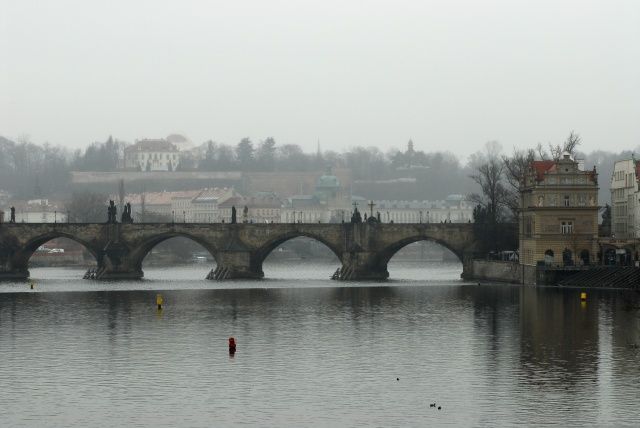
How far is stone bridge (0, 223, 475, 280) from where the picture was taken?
14050 centimetres

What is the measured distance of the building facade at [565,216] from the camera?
11775 centimetres

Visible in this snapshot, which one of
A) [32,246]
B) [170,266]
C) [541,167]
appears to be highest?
[541,167]

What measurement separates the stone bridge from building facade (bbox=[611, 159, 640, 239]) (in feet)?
45.4

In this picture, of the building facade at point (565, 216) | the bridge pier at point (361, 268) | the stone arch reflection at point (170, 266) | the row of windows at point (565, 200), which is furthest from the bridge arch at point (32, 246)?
the row of windows at point (565, 200)

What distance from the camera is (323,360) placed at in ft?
224

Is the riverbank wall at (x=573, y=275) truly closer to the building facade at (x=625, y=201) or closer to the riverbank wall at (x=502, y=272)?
the riverbank wall at (x=502, y=272)

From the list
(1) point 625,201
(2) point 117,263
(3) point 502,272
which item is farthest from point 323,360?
(2) point 117,263

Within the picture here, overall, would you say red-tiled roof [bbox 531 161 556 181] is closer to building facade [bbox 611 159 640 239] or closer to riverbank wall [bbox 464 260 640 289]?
riverbank wall [bbox 464 260 640 289]

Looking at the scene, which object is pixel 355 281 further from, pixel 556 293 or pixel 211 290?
pixel 556 293

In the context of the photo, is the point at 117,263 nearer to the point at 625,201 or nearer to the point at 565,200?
the point at 565,200

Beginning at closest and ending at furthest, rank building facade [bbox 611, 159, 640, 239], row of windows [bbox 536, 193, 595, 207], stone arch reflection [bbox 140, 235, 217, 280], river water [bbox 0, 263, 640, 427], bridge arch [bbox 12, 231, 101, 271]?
river water [bbox 0, 263, 640, 427] → row of windows [bbox 536, 193, 595, 207] → building facade [bbox 611, 159, 640, 239] → bridge arch [bbox 12, 231, 101, 271] → stone arch reflection [bbox 140, 235, 217, 280]

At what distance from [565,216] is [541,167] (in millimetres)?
5333

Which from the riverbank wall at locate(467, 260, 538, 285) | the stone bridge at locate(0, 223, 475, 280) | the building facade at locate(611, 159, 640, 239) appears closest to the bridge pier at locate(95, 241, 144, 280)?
the stone bridge at locate(0, 223, 475, 280)

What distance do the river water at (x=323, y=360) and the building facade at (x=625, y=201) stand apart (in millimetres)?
19480
